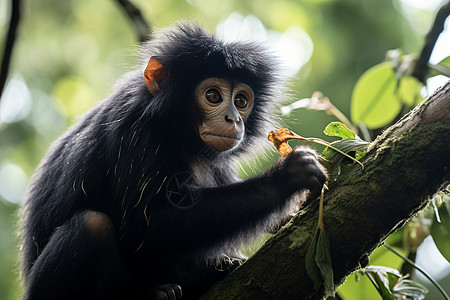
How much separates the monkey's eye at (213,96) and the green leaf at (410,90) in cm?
181

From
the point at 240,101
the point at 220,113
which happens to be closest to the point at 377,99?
the point at 240,101

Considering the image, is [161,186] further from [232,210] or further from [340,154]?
[340,154]

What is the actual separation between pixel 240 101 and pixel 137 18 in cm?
232

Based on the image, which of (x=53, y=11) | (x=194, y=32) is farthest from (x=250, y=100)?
(x=53, y=11)

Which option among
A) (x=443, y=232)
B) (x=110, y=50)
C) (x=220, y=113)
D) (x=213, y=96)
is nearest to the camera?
(x=443, y=232)

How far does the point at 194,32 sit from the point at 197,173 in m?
1.44

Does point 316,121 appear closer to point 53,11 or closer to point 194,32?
point 194,32

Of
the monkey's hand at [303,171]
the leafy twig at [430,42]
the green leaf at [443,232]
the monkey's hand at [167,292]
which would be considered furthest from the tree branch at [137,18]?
the green leaf at [443,232]

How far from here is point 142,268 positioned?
15.0 feet

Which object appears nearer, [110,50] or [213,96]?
[213,96]

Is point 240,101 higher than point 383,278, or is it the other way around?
point 240,101

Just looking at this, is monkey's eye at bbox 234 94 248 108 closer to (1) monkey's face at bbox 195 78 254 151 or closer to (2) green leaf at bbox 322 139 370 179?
(1) monkey's face at bbox 195 78 254 151

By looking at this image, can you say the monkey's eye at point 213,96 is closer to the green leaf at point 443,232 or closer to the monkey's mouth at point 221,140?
the monkey's mouth at point 221,140

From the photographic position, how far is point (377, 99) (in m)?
5.08
